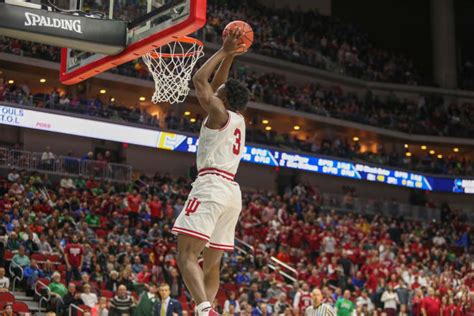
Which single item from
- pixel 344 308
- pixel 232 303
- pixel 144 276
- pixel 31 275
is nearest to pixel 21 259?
pixel 31 275

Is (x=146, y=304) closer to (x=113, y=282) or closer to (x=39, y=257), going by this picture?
(x=113, y=282)

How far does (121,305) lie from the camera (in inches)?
582

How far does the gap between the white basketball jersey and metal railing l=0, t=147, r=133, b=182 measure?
20913 millimetres

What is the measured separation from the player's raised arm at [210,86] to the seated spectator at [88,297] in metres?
9.87

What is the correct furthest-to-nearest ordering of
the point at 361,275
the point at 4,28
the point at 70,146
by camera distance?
the point at 70,146 → the point at 361,275 → the point at 4,28

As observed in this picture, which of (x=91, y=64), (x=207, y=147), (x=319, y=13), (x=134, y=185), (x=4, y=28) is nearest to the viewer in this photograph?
(x=207, y=147)

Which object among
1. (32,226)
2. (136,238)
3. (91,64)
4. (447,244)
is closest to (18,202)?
(32,226)

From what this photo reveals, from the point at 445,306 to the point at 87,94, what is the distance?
18026 mm

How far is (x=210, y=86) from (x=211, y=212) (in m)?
0.96

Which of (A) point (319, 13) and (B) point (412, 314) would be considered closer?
(B) point (412, 314)

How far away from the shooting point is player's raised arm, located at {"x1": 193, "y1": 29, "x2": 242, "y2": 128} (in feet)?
20.4

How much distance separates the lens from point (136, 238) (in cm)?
2127

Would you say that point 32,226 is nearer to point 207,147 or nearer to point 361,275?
point 361,275

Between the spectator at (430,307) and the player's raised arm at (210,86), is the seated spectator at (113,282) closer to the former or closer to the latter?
the spectator at (430,307)
